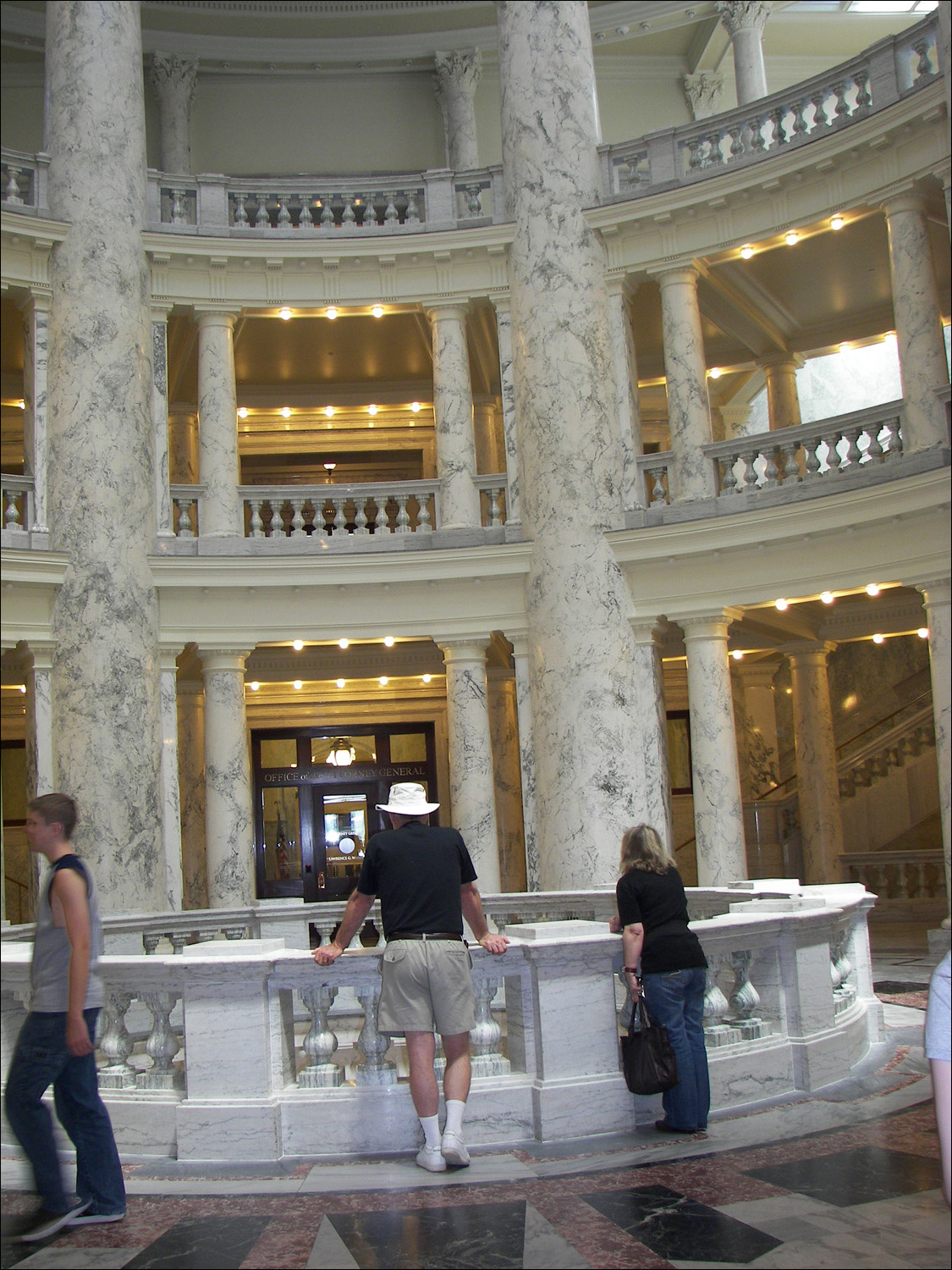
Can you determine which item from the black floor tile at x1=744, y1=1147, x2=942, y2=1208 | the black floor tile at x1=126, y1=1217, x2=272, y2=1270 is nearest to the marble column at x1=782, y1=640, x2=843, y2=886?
the black floor tile at x1=744, y1=1147, x2=942, y2=1208

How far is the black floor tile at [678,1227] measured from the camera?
14.8ft

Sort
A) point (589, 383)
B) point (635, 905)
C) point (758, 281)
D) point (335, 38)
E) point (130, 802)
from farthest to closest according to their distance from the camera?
point (335, 38)
point (758, 281)
point (589, 383)
point (130, 802)
point (635, 905)

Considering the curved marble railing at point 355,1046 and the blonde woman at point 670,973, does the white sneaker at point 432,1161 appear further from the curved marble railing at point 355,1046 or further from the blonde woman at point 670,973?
the blonde woman at point 670,973

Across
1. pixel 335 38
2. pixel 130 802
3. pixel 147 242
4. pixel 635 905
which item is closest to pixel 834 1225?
pixel 635 905

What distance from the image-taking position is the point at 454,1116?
18.8 feet

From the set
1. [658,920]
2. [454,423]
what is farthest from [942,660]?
[658,920]

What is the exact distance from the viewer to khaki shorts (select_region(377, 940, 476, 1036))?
572 cm

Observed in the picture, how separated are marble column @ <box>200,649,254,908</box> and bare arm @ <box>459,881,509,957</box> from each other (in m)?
9.16

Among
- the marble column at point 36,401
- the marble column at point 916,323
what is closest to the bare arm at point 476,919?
the marble column at point 916,323

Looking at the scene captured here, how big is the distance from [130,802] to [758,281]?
10.3 m

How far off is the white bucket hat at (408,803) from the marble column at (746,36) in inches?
644

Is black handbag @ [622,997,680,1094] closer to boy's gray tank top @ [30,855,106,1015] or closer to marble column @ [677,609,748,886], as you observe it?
boy's gray tank top @ [30,855,106,1015]

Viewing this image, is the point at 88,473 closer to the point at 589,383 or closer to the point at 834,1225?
the point at 589,383

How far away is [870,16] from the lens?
2073 centimetres
